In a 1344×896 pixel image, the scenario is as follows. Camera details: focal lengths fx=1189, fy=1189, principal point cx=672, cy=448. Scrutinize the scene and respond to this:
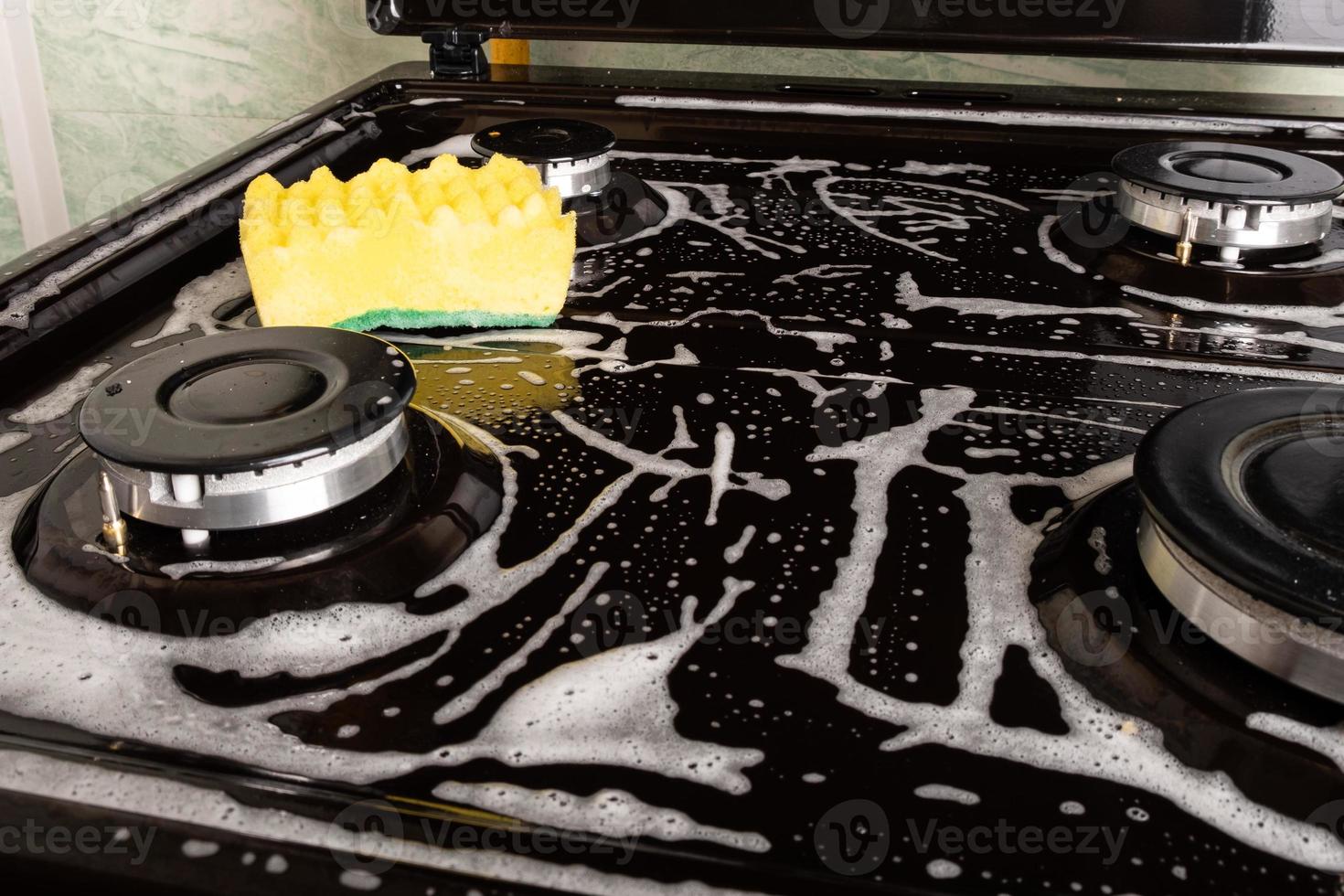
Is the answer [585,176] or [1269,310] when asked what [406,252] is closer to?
[585,176]

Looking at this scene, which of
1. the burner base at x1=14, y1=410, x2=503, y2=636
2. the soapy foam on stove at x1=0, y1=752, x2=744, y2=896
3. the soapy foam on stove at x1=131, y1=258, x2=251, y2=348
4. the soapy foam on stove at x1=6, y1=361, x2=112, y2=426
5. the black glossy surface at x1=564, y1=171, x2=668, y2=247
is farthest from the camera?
the black glossy surface at x1=564, y1=171, x2=668, y2=247

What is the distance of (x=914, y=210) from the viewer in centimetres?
113

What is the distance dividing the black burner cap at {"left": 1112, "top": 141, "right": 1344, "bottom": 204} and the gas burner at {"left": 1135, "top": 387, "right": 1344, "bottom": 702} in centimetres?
36

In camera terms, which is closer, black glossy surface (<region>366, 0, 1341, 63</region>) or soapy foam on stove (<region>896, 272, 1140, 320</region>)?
soapy foam on stove (<region>896, 272, 1140, 320</region>)

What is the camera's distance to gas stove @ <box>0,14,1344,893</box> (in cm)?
48

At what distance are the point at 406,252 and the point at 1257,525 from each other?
0.60m

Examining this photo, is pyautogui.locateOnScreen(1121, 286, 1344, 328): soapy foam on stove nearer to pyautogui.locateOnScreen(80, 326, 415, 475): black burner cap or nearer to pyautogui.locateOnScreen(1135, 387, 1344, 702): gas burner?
pyautogui.locateOnScreen(1135, 387, 1344, 702): gas burner

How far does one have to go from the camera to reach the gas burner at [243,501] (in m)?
0.61

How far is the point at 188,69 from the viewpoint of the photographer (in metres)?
2.10

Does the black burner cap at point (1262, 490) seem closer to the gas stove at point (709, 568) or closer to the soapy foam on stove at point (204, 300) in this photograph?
the gas stove at point (709, 568)

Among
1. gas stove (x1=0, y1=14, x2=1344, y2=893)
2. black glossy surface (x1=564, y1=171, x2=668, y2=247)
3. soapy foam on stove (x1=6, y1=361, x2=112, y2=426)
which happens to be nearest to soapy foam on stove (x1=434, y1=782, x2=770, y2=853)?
gas stove (x1=0, y1=14, x2=1344, y2=893)

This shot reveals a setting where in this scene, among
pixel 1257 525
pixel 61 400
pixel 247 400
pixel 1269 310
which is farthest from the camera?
pixel 1269 310

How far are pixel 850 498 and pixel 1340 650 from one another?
0.27 meters

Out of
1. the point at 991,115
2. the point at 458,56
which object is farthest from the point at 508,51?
the point at 991,115
